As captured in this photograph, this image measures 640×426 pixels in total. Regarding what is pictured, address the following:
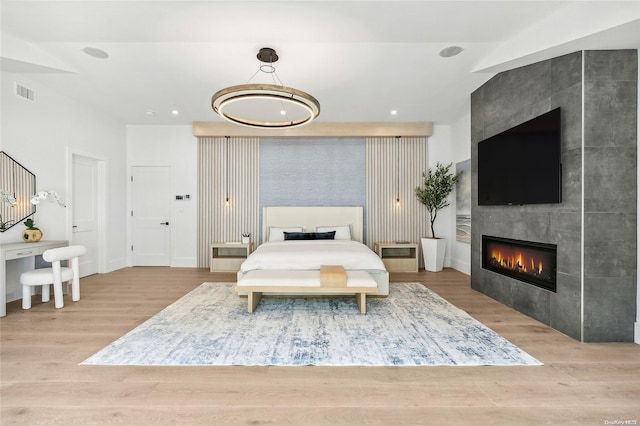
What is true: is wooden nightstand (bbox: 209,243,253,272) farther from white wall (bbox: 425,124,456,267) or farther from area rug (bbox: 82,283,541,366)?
white wall (bbox: 425,124,456,267)

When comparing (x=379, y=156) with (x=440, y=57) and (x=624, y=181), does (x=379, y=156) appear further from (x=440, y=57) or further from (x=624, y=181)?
(x=624, y=181)

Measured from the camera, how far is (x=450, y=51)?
10.5 ft

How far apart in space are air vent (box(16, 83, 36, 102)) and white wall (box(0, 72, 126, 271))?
5cm

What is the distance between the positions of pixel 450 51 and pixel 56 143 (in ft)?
18.1

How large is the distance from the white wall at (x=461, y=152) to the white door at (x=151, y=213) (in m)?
5.78

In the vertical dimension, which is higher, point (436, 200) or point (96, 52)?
point (96, 52)

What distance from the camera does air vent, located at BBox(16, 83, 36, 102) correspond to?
3.83m

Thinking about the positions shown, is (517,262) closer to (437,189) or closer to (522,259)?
(522,259)

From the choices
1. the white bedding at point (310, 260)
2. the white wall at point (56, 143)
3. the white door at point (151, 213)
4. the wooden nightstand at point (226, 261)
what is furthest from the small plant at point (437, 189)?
the white wall at point (56, 143)

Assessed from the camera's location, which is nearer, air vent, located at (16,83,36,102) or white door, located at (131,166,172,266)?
air vent, located at (16,83,36,102)

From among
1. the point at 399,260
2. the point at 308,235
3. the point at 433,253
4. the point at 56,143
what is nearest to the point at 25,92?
the point at 56,143

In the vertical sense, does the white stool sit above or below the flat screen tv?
below

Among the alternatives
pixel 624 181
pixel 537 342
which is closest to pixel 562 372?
pixel 537 342

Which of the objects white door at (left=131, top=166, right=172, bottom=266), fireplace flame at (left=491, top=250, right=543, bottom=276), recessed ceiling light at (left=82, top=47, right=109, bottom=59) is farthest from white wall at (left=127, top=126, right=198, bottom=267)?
fireplace flame at (left=491, top=250, right=543, bottom=276)
